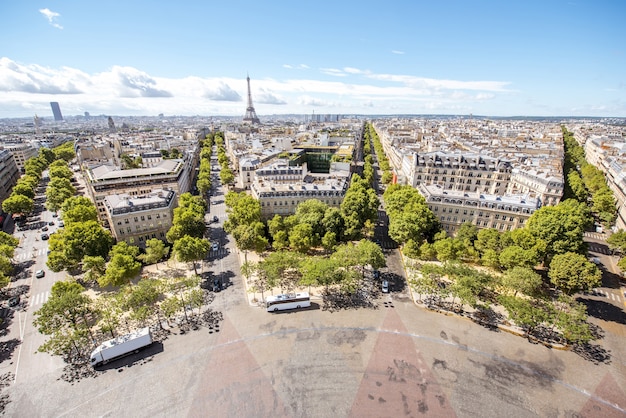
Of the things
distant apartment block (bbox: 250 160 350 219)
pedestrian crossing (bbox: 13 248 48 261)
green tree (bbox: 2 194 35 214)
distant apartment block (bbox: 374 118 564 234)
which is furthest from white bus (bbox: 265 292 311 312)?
green tree (bbox: 2 194 35 214)

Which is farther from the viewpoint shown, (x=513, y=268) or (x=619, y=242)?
(x=619, y=242)

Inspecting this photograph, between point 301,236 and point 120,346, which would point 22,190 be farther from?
point 301,236

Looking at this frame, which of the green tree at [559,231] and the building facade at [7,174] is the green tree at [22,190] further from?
the green tree at [559,231]

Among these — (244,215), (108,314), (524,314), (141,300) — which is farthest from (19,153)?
(524,314)

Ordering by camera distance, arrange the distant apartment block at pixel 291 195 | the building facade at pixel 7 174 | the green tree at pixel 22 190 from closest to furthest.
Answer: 1. the distant apartment block at pixel 291 195
2. the green tree at pixel 22 190
3. the building facade at pixel 7 174

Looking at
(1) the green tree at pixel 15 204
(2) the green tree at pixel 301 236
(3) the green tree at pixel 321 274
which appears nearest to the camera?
(3) the green tree at pixel 321 274

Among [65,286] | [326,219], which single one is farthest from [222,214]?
[65,286]

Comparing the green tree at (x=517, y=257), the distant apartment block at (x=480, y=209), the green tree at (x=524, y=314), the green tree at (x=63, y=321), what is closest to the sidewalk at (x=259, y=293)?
the green tree at (x=63, y=321)
